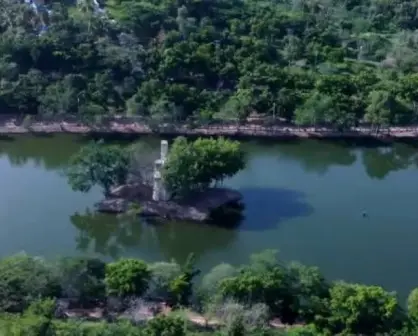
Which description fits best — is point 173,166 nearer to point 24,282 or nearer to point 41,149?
point 24,282

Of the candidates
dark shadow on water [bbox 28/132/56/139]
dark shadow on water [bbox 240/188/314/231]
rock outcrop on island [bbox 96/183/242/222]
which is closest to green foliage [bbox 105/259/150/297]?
rock outcrop on island [bbox 96/183/242/222]

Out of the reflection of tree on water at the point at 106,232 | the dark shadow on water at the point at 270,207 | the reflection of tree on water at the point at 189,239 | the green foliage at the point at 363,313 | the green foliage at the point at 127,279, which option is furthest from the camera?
the dark shadow on water at the point at 270,207

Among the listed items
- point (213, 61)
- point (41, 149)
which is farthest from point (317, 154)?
point (41, 149)

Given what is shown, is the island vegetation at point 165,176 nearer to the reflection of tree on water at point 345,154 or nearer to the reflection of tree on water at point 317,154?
the reflection of tree on water at point 317,154

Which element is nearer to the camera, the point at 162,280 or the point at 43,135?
the point at 162,280

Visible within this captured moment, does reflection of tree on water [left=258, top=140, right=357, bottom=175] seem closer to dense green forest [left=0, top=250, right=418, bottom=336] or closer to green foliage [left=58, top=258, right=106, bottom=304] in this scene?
dense green forest [left=0, top=250, right=418, bottom=336]

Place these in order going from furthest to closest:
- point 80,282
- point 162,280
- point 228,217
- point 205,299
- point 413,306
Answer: point 228,217, point 162,280, point 80,282, point 205,299, point 413,306

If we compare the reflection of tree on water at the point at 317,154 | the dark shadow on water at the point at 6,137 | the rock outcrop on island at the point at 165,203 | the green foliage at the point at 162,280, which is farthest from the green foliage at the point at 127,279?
the dark shadow on water at the point at 6,137

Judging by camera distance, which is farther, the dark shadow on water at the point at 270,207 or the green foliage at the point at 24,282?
the dark shadow on water at the point at 270,207
